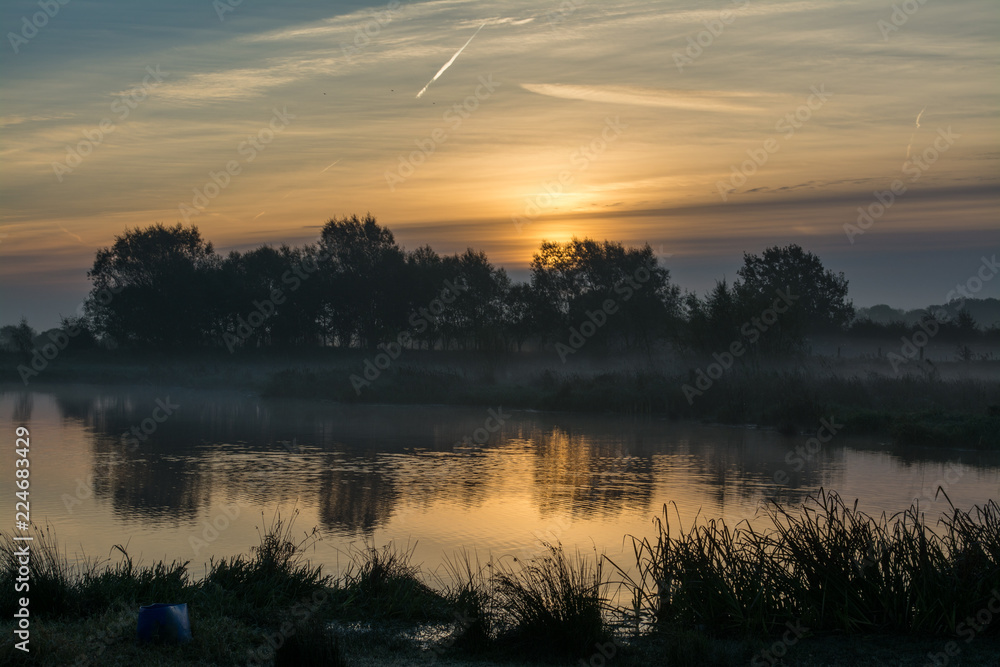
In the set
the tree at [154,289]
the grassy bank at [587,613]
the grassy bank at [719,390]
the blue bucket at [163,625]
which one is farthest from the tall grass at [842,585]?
the tree at [154,289]

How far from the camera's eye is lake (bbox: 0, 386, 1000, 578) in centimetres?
1123

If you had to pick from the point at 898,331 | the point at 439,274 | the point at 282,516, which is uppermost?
the point at 439,274

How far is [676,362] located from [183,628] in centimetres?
3264

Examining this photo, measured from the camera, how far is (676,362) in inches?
1469

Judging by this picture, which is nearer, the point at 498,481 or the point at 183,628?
the point at 183,628

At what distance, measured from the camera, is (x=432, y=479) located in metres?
15.8

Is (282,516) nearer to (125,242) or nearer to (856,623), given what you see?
(856,623)

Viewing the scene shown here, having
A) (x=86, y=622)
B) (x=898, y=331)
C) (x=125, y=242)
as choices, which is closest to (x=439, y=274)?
(x=125, y=242)

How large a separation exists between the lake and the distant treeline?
3247 centimetres

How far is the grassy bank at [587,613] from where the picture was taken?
6.04 metres

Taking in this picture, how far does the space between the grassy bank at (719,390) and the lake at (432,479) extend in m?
0.97

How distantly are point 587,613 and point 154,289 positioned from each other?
200ft

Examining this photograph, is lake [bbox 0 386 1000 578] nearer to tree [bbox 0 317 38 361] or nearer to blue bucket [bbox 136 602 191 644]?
Result: blue bucket [bbox 136 602 191 644]

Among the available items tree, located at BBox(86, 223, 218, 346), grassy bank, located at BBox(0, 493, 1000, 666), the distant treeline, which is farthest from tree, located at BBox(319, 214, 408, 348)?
grassy bank, located at BBox(0, 493, 1000, 666)
